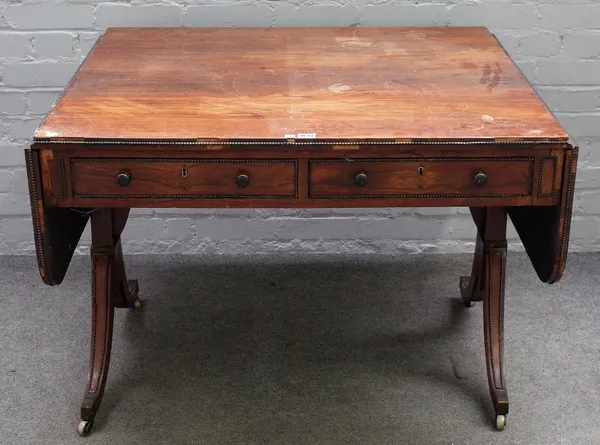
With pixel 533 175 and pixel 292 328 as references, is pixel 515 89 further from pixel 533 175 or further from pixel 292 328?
pixel 292 328

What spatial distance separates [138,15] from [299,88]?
Answer: 796 millimetres

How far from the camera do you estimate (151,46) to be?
277 cm

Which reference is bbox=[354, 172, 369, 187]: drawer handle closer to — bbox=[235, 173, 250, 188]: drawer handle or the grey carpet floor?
bbox=[235, 173, 250, 188]: drawer handle

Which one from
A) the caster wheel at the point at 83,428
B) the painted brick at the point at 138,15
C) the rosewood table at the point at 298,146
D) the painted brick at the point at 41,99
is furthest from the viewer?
the painted brick at the point at 41,99

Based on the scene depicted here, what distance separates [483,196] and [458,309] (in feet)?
3.01

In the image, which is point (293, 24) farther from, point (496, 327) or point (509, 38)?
point (496, 327)

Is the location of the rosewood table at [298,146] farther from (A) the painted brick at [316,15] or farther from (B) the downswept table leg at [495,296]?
(A) the painted brick at [316,15]

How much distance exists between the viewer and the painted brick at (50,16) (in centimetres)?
304

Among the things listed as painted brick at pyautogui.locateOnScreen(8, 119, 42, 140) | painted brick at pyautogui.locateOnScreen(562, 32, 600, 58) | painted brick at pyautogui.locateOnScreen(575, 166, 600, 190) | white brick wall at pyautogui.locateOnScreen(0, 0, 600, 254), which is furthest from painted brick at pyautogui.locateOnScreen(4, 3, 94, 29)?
painted brick at pyautogui.locateOnScreen(575, 166, 600, 190)

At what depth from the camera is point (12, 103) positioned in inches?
124

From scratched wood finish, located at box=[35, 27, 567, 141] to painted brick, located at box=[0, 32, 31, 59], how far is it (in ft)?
1.11

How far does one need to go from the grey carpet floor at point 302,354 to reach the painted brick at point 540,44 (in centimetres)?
68

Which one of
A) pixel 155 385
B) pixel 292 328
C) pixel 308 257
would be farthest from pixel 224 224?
pixel 155 385

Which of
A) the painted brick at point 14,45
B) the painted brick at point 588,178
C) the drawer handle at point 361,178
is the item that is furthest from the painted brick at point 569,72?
the painted brick at point 14,45
